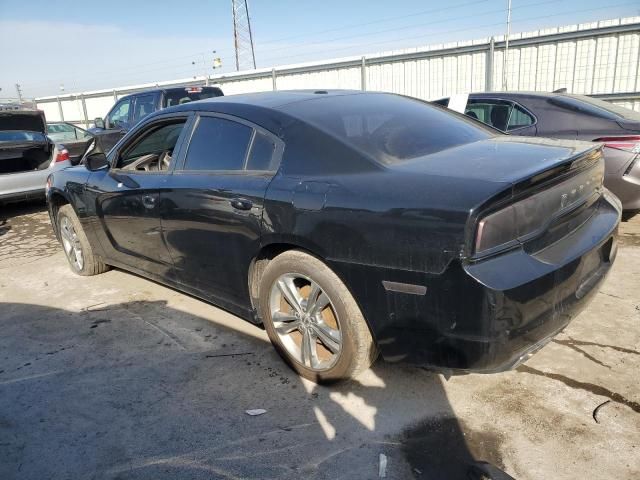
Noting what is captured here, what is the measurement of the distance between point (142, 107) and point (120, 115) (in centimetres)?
90

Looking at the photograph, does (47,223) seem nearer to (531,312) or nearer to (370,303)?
(370,303)

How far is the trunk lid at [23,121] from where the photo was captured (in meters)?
8.05

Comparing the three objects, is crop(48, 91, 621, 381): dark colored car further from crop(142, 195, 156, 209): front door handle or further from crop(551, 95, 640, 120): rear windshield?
crop(551, 95, 640, 120): rear windshield

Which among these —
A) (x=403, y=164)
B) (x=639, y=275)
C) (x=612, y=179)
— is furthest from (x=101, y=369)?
(x=612, y=179)

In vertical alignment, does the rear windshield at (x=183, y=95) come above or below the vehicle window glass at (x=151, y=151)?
above

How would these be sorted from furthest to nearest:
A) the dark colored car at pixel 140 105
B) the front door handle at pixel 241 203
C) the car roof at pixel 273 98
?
the dark colored car at pixel 140 105 → the car roof at pixel 273 98 → the front door handle at pixel 241 203

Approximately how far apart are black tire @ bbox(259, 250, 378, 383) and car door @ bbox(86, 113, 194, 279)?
1213mm

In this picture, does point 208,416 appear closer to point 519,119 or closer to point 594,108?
point 519,119

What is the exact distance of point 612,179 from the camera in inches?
184

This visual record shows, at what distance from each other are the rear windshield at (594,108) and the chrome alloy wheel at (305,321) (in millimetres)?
3857

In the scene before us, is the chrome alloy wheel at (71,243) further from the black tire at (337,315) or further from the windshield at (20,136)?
the windshield at (20,136)

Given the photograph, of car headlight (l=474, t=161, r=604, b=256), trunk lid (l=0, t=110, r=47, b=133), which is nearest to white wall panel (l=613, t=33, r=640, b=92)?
car headlight (l=474, t=161, r=604, b=256)

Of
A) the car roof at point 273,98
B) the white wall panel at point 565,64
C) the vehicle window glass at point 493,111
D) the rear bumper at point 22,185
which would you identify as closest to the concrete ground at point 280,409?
the car roof at point 273,98

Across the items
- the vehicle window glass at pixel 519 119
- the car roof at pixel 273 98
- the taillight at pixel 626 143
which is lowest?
the taillight at pixel 626 143
